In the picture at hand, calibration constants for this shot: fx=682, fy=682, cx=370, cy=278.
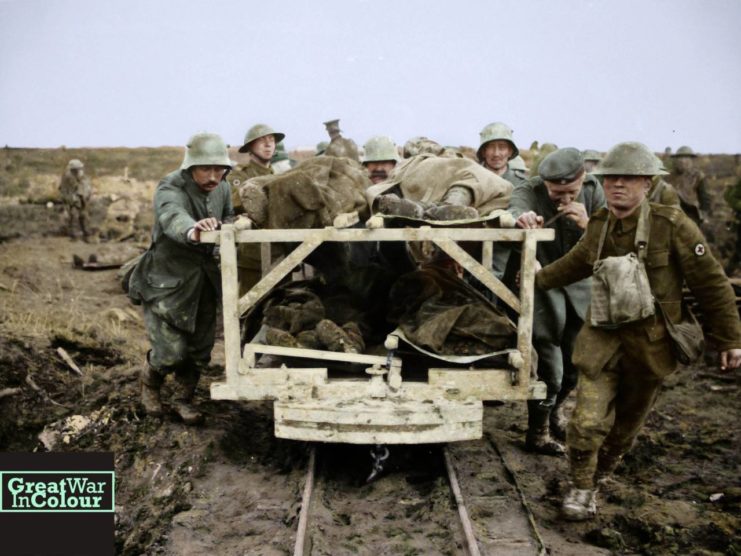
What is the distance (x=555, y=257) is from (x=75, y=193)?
47.8 ft

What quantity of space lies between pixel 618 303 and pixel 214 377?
4823mm

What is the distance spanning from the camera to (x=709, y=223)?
15.7m

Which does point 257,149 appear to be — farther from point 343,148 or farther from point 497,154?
point 497,154

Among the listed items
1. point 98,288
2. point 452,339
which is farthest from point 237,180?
point 98,288

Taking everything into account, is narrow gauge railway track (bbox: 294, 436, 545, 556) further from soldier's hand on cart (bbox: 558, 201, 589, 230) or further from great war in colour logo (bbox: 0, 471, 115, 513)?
soldier's hand on cart (bbox: 558, 201, 589, 230)

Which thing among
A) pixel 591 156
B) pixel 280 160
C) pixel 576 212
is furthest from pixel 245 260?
pixel 591 156

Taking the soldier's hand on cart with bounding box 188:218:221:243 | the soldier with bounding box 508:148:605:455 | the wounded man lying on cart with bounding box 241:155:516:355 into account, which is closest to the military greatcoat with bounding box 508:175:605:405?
the soldier with bounding box 508:148:605:455

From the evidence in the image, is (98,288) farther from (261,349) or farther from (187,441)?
(261,349)

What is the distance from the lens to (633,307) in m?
3.76

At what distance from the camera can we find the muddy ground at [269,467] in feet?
13.4

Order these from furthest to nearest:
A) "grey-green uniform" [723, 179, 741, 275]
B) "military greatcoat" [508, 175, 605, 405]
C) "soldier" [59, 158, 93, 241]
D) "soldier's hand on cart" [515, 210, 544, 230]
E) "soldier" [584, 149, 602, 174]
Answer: "soldier" [59, 158, 93, 241] → "grey-green uniform" [723, 179, 741, 275] → "soldier" [584, 149, 602, 174] → "military greatcoat" [508, 175, 605, 405] → "soldier's hand on cart" [515, 210, 544, 230]

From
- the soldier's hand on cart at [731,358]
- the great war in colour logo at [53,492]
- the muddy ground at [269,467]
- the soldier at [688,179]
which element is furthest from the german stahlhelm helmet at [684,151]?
the great war in colour logo at [53,492]

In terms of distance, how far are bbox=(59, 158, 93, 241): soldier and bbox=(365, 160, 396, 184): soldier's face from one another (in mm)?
11666

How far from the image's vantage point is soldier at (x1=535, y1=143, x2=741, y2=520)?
3.75 meters
